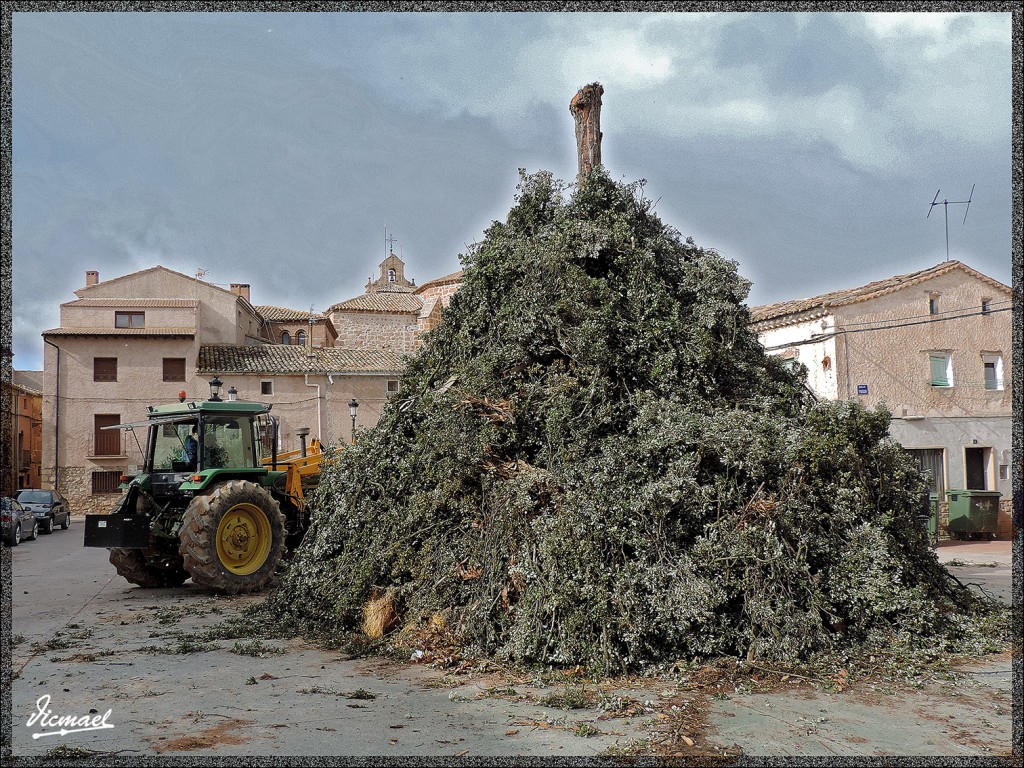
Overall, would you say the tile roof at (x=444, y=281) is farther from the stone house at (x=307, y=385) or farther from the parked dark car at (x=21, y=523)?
the parked dark car at (x=21, y=523)

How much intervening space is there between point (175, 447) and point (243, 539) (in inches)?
68.1

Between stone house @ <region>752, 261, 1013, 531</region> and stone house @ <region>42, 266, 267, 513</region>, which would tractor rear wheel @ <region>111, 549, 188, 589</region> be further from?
stone house @ <region>42, 266, 267, 513</region>

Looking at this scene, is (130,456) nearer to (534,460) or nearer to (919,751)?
(534,460)

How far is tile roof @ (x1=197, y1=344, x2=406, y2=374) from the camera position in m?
32.1

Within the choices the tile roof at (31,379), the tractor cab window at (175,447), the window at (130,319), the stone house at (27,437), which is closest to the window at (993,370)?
the tractor cab window at (175,447)

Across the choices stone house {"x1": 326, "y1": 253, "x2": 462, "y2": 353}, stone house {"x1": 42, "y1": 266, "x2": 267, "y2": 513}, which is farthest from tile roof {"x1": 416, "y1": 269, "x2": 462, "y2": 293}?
stone house {"x1": 42, "y1": 266, "x2": 267, "y2": 513}

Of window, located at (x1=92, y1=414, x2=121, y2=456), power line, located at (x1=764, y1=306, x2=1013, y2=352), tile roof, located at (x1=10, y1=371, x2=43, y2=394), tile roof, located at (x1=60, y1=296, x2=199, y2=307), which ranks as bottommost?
window, located at (x1=92, y1=414, x2=121, y2=456)

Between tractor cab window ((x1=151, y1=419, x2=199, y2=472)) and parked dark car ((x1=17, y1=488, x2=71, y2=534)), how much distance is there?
15.4m

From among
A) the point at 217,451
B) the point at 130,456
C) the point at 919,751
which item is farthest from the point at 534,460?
the point at 130,456

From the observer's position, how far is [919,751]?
4.50 meters

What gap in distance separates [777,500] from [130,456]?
30615 millimetres

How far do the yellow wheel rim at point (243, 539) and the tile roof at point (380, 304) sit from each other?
29564 mm

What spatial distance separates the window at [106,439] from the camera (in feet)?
104

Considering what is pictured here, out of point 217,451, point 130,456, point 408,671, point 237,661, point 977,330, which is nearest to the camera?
point 408,671
